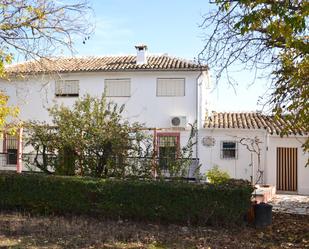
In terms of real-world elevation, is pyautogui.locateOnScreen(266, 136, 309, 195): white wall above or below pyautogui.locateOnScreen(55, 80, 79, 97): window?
below

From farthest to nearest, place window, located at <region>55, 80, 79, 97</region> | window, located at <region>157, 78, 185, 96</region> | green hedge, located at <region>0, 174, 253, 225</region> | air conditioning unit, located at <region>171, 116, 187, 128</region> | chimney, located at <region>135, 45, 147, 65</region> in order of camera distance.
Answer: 1. window, located at <region>55, 80, 79, 97</region>
2. chimney, located at <region>135, 45, 147, 65</region>
3. window, located at <region>157, 78, 185, 96</region>
4. air conditioning unit, located at <region>171, 116, 187, 128</region>
5. green hedge, located at <region>0, 174, 253, 225</region>

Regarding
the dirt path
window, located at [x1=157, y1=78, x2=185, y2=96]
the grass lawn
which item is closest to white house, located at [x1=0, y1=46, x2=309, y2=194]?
window, located at [x1=157, y1=78, x2=185, y2=96]

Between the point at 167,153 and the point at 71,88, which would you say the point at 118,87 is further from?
the point at 167,153

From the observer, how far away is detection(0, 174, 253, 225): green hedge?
11289mm

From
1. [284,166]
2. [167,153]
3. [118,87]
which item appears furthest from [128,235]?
[284,166]

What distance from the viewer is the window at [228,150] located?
2314 cm

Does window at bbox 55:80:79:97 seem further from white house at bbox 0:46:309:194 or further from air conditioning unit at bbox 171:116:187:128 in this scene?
air conditioning unit at bbox 171:116:187:128

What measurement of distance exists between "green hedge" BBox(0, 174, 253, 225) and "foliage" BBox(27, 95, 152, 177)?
60.5 inches

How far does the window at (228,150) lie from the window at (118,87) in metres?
5.70

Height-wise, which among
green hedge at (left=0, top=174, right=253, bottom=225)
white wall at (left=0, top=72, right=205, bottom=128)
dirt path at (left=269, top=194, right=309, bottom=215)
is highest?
white wall at (left=0, top=72, right=205, bottom=128)

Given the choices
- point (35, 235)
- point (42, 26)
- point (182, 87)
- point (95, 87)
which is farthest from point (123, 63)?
point (35, 235)

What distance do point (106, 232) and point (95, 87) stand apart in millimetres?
15094

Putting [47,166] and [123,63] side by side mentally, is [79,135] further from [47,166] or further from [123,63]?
[123,63]

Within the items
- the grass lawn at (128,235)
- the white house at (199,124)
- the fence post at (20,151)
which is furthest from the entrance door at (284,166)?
the fence post at (20,151)
